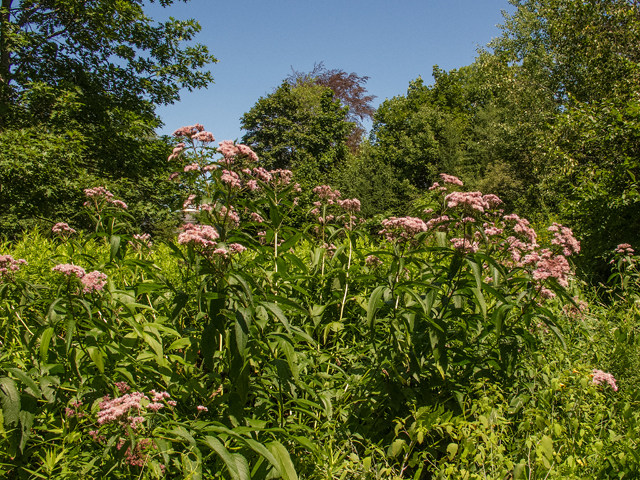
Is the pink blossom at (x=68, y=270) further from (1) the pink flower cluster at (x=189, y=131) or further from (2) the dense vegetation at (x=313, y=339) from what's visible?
(1) the pink flower cluster at (x=189, y=131)

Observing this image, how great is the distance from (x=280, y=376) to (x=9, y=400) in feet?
2.78

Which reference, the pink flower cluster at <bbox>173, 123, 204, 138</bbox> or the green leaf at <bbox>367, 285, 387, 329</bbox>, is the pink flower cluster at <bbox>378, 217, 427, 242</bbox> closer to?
the green leaf at <bbox>367, 285, 387, 329</bbox>

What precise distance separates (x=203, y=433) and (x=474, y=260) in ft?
4.13

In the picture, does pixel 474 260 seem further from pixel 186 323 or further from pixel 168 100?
pixel 168 100

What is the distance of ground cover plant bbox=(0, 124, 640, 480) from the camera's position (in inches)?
54.3

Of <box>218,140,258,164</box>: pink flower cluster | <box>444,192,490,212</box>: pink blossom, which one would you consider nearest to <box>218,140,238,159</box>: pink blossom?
<box>218,140,258,164</box>: pink flower cluster

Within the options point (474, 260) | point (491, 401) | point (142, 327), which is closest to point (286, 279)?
point (142, 327)

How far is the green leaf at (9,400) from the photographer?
3.75 ft

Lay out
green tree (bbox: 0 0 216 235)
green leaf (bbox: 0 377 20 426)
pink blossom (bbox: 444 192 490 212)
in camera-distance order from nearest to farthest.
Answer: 1. green leaf (bbox: 0 377 20 426)
2. pink blossom (bbox: 444 192 490 212)
3. green tree (bbox: 0 0 216 235)

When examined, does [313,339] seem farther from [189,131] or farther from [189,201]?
[189,131]

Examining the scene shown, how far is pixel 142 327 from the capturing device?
167cm

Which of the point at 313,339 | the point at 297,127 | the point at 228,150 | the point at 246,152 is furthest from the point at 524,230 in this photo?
the point at 297,127

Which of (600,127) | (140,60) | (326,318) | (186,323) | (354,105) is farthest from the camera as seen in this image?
(354,105)

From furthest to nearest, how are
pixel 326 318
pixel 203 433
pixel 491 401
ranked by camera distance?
pixel 326 318 < pixel 491 401 < pixel 203 433
